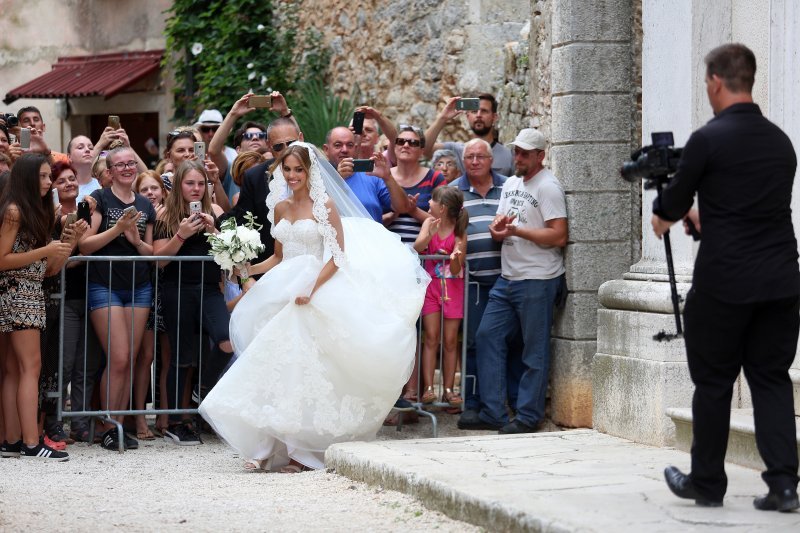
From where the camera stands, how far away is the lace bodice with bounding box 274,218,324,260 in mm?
8094

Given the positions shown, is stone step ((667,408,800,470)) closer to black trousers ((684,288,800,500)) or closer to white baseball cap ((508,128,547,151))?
black trousers ((684,288,800,500))

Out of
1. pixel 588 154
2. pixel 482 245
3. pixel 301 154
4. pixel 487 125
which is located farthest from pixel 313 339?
pixel 487 125

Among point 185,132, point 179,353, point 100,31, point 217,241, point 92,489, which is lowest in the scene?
point 92,489

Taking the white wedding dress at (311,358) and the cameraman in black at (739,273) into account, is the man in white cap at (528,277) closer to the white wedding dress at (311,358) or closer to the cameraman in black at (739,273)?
the white wedding dress at (311,358)

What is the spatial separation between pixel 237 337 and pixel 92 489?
1.41 metres

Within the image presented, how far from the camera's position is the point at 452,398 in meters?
9.25

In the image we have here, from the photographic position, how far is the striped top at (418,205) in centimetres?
940

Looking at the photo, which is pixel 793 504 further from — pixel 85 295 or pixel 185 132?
pixel 185 132

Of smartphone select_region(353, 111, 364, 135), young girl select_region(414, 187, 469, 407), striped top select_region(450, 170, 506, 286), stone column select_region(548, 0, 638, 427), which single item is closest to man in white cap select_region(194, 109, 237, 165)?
smartphone select_region(353, 111, 364, 135)

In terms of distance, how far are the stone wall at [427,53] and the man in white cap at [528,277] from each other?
284cm

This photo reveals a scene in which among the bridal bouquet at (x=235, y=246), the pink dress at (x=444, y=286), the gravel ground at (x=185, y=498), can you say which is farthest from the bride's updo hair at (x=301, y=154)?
the gravel ground at (x=185, y=498)

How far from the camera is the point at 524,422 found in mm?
8711

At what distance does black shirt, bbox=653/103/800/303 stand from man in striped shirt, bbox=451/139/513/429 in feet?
12.6

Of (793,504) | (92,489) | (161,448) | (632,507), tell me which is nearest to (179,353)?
(161,448)
